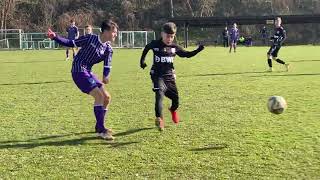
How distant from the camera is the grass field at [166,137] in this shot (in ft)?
18.6

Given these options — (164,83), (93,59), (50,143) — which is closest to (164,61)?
(164,83)

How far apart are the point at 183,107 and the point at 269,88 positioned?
3774mm

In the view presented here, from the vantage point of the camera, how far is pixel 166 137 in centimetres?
741

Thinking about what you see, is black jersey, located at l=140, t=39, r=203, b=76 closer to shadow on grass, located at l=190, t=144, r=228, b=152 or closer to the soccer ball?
the soccer ball

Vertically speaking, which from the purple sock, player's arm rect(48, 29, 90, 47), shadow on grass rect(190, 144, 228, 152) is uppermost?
player's arm rect(48, 29, 90, 47)

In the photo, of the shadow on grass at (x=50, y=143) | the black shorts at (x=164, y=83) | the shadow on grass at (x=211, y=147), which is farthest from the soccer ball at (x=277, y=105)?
the shadow on grass at (x=50, y=143)

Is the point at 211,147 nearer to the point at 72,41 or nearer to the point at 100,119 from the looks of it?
the point at 100,119

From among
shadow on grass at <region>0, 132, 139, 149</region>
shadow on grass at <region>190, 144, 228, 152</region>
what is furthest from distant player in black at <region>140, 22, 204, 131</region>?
shadow on grass at <region>190, 144, 228, 152</region>

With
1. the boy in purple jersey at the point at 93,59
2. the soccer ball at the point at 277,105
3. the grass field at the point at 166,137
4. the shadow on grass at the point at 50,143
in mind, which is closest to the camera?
the grass field at the point at 166,137

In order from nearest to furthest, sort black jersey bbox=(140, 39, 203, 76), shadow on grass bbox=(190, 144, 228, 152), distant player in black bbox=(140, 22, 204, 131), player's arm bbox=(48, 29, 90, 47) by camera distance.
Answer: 1. shadow on grass bbox=(190, 144, 228, 152)
2. player's arm bbox=(48, 29, 90, 47)
3. distant player in black bbox=(140, 22, 204, 131)
4. black jersey bbox=(140, 39, 203, 76)

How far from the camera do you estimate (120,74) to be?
18.4 m

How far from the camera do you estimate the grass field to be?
567cm

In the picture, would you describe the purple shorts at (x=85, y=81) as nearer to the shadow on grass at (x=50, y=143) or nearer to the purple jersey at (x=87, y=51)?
the purple jersey at (x=87, y=51)

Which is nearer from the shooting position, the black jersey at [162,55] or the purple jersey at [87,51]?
the purple jersey at [87,51]
